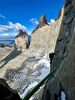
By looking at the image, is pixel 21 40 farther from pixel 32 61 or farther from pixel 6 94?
pixel 6 94

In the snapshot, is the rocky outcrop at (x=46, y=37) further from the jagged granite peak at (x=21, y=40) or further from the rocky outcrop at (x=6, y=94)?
the rocky outcrop at (x=6, y=94)

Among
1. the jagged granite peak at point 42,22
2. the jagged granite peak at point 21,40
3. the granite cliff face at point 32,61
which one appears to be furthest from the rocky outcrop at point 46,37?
the jagged granite peak at point 21,40

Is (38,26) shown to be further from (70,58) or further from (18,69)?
(70,58)

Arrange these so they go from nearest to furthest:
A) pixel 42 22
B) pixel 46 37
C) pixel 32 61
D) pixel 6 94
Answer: pixel 6 94
pixel 32 61
pixel 46 37
pixel 42 22

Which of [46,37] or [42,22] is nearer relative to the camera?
[46,37]

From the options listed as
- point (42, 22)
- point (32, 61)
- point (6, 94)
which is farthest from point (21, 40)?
point (6, 94)

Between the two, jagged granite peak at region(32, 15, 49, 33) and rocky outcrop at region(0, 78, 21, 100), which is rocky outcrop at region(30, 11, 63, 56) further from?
rocky outcrop at region(0, 78, 21, 100)

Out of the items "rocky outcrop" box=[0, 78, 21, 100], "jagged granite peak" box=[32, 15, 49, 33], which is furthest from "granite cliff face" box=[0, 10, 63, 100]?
"rocky outcrop" box=[0, 78, 21, 100]

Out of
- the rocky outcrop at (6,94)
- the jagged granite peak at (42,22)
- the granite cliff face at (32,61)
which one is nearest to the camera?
the rocky outcrop at (6,94)

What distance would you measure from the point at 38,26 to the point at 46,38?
5583mm

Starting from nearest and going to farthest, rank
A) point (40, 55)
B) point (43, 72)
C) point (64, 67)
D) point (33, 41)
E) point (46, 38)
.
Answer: point (64, 67) → point (43, 72) → point (40, 55) → point (46, 38) → point (33, 41)

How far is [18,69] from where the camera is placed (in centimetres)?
3578

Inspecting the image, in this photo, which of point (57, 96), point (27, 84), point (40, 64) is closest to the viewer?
point (57, 96)

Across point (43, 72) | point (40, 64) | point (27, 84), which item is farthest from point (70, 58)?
point (40, 64)
